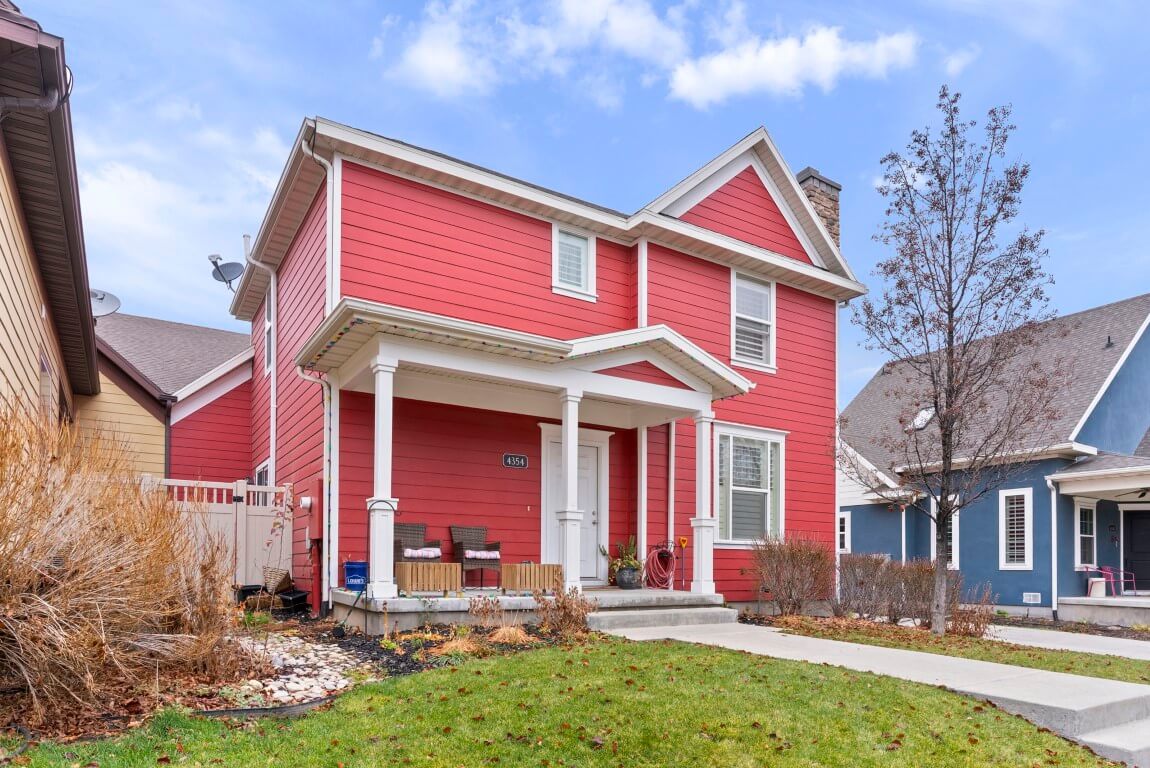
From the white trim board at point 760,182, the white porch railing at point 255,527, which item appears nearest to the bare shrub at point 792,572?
the white trim board at point 760,182

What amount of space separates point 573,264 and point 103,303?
803cm

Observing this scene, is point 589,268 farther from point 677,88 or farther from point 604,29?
point 677,88

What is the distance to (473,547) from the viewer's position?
400 inches

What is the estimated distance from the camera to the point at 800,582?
1110 cm

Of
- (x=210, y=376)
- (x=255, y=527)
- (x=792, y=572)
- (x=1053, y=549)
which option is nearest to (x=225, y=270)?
(x=210, y=376)

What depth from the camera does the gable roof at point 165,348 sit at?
1427 cm

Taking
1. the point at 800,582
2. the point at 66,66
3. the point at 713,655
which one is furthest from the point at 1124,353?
the point at 66,66

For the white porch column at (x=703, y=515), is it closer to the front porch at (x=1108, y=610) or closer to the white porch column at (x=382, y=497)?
the white porch column at (x=382, y=497)

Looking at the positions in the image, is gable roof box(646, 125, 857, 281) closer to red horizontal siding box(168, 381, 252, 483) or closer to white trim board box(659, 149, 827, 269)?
white trim board box(659, 149, 827, 269)

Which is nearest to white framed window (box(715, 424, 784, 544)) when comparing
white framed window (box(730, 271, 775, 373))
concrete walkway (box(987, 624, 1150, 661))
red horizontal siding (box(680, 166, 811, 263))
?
white framed window (box(730, 271, 775, 373))

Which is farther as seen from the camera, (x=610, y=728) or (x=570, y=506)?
(x=570, y=506)

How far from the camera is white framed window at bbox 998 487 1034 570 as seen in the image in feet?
53.5

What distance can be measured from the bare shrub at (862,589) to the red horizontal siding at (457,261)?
4.51m

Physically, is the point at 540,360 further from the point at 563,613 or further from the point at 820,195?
the point at 820,195
